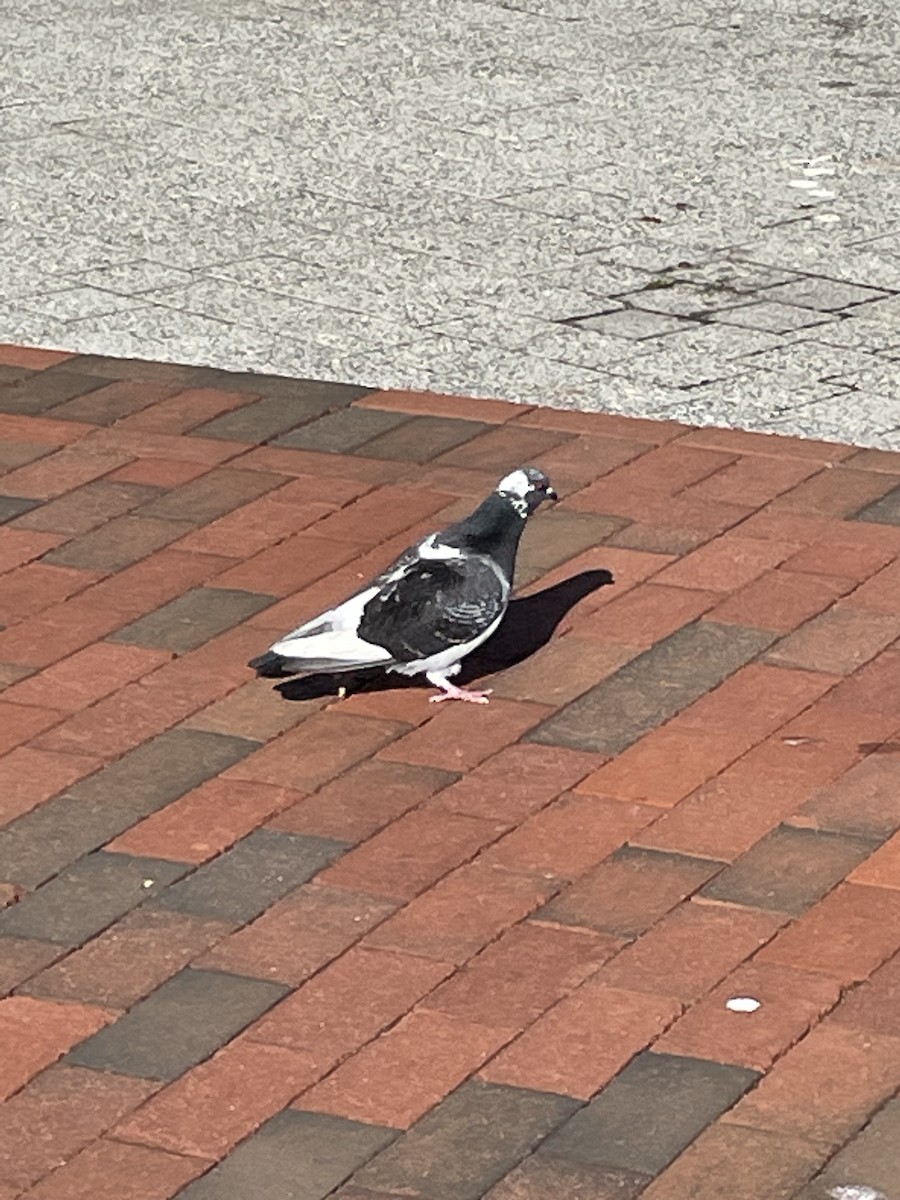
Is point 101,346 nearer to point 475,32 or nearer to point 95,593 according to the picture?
point 95,593

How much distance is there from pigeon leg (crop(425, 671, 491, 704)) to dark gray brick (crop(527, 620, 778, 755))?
0.65 feet

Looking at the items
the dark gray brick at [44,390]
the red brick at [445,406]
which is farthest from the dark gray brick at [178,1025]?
the dark gray brick at [44,390]

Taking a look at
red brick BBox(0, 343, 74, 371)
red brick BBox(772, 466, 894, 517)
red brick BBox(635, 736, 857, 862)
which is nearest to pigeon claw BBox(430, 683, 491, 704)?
red brick BBox(635, 736, 857, 862)

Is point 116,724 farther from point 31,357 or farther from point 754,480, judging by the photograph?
point 31,357

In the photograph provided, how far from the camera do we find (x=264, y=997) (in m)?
4.48

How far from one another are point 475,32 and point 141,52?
5.17 feet

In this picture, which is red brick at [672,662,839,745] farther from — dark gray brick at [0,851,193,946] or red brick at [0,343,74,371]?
red brick at [0,343,74,371]

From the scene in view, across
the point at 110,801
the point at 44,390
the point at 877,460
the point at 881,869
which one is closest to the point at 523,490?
the point at 110,801

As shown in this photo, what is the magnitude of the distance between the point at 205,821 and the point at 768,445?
260 centimetres

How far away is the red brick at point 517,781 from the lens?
5.15 m

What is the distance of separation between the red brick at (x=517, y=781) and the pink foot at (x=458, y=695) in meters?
0.25

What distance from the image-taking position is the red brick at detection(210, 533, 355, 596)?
625 cm

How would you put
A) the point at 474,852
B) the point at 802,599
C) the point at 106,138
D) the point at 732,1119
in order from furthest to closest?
the point at 106,138 → the point at 802,599 → the point at 474,852 → the point at 732,1119

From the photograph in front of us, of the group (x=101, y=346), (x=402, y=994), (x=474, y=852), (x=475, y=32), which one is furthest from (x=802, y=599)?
(x=475, y=32)
